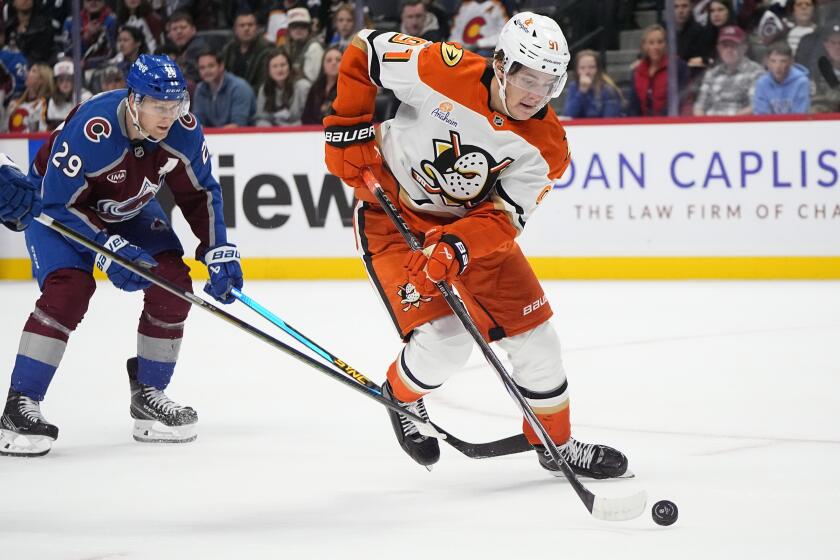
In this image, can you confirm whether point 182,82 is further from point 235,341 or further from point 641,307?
point 641,307

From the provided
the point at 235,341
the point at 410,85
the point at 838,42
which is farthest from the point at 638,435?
the point at 838,42

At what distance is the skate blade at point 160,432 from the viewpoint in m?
3.55

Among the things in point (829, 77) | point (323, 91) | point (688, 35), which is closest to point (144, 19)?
point (323, 91)

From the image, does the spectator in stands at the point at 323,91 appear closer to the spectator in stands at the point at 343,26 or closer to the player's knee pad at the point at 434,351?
the spectator in stands at the point at 343,26

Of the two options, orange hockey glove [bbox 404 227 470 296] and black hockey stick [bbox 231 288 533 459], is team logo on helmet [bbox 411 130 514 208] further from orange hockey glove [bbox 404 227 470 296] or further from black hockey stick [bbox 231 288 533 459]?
black hockey stick [bbox 231 288 533 459]

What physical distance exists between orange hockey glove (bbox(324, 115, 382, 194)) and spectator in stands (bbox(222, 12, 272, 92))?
4312 millimetres

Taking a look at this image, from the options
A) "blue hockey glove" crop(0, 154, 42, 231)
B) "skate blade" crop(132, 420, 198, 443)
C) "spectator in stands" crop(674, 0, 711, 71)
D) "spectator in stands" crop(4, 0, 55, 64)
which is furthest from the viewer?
"spectator in stands" crop(4, 0, 55, 64)

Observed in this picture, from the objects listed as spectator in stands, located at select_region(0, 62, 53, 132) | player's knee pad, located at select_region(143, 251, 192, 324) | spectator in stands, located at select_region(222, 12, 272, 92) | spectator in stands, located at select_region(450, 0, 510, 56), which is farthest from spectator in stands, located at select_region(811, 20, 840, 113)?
spectator in stands, located at select_region(0, 62, 53, 132)

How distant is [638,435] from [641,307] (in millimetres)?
2393

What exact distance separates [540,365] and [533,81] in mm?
685

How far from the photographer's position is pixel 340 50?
7207 mm

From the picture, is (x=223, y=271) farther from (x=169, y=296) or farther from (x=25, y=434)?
(x=25, y=434)

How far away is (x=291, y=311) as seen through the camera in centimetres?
596

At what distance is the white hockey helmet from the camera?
9.18ft
